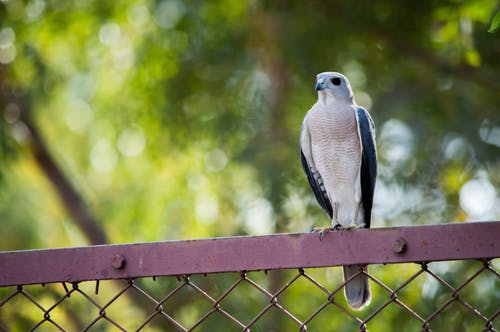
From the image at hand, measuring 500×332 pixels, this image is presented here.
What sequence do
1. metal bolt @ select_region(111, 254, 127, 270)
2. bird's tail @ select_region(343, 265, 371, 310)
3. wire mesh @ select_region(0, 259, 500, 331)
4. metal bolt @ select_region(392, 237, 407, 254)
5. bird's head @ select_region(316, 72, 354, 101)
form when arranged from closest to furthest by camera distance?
1. metal bolt @ select_region(392, 237, 407, 254)
2. metal bolt @ select_region(111, 254, 127, 270)
3. bird's tail @ select_region(343, 265, 371, 310)
4. bird's head @ select_region(316, 72, 354, 101)
5. wire mesh @ select_region(0, 259, 500, 331)

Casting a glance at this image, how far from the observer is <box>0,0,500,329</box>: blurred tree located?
650 cm

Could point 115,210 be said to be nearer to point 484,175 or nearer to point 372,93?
point 372,93

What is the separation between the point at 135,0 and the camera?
26.1 feet

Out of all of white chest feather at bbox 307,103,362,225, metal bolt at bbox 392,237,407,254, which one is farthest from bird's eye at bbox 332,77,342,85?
metal bolt at bbox 392,237,407,254

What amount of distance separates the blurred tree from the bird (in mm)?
1434

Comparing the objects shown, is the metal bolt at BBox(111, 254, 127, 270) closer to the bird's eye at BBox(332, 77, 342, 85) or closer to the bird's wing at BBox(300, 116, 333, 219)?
the bird's wing at BBox(300, 116, 333, 219)

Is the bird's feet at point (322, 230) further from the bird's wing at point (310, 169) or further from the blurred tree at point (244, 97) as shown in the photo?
the blurred tree at point (244, 97)

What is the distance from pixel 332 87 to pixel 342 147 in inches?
13.5

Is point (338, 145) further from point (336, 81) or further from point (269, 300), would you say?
point (269, 300)

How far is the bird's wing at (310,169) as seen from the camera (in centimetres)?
423

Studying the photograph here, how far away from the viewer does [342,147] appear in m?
4.12

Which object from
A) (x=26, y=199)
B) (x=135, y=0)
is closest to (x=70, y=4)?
(x=135, y=0)

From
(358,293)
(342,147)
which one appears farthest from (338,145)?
(358,293)

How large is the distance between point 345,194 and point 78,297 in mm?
4671
